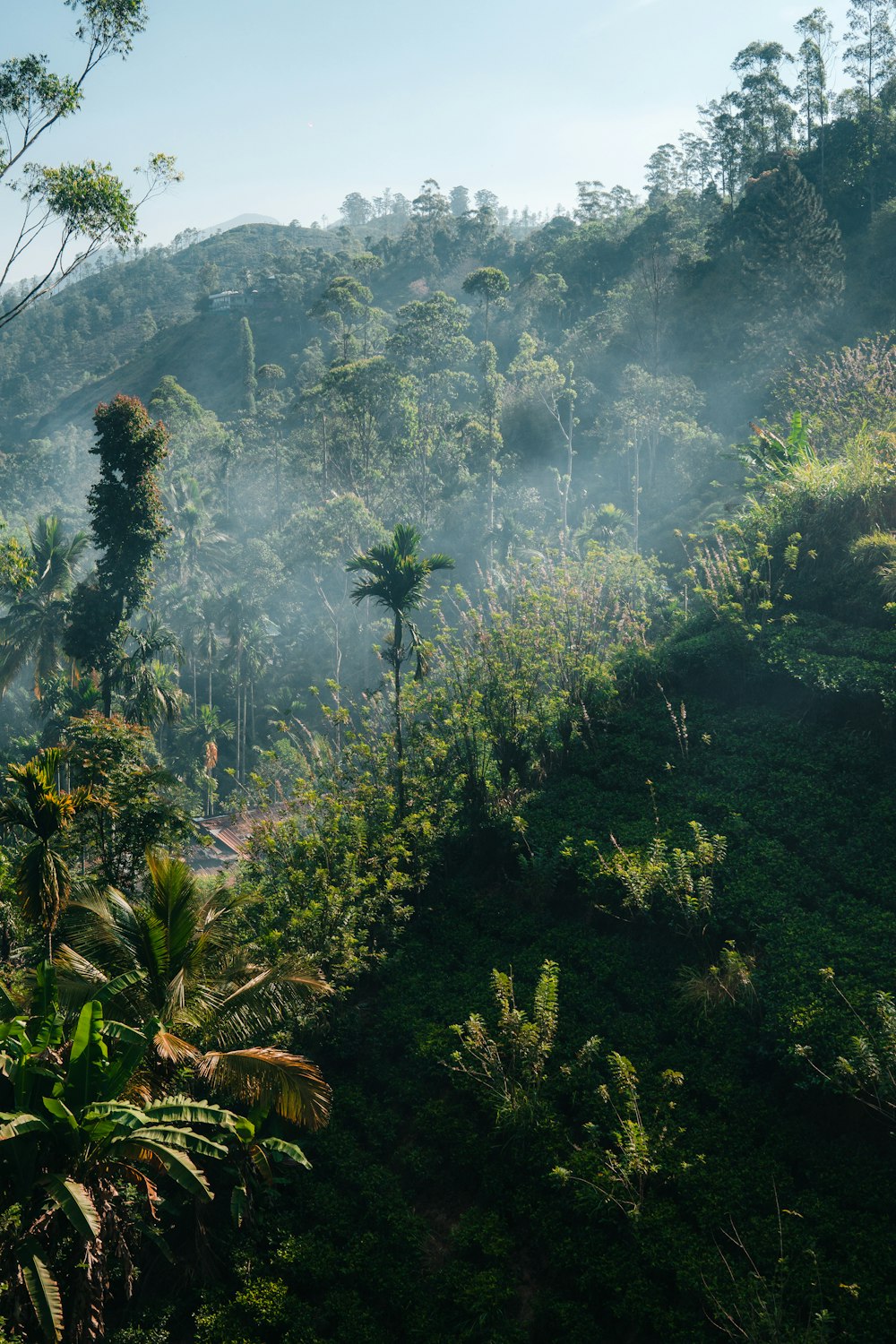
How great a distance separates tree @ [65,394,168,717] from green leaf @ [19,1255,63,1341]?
12543 mm

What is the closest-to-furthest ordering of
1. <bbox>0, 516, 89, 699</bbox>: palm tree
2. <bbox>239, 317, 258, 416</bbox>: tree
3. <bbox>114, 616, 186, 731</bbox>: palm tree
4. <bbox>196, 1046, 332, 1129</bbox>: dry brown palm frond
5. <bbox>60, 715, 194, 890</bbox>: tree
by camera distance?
<bbox>196, 1046, 332, 1129</bbox>: dry brown palm frond, <bbox>60, 715, 194, 890</bbox>: tree, <bbox>114, 616, 186, 731</bbox>: palm tree, <bbox>0, 516, 89, 699</bbox>: palm tree, <bbox>239, 317, 258, 416</bbox>: tree

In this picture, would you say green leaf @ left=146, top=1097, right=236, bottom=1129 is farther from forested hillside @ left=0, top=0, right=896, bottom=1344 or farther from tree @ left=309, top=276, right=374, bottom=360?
tree @ left=309, top=276, right=374, bottom=360

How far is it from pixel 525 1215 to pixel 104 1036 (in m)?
3.46

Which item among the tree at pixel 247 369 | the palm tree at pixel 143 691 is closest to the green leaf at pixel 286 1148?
the palm tree at pixel 143 691

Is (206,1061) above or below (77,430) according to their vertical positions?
below

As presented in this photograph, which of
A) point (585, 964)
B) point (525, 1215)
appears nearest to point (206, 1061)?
point (525, 1215)

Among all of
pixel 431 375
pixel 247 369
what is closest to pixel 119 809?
pixel 431 375

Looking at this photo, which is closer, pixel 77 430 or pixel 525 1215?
pixel 525 1215

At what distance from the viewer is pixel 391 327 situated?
63.5 metres

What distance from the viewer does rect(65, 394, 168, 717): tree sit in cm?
1827

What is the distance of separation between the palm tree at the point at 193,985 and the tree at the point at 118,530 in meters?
10.1

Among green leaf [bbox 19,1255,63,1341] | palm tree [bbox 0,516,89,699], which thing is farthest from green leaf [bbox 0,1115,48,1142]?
palm tree [bbox 0,516,89,699]

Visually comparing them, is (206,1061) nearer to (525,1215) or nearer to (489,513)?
(525,1215)

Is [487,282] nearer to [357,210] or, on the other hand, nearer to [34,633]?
[34,633]
